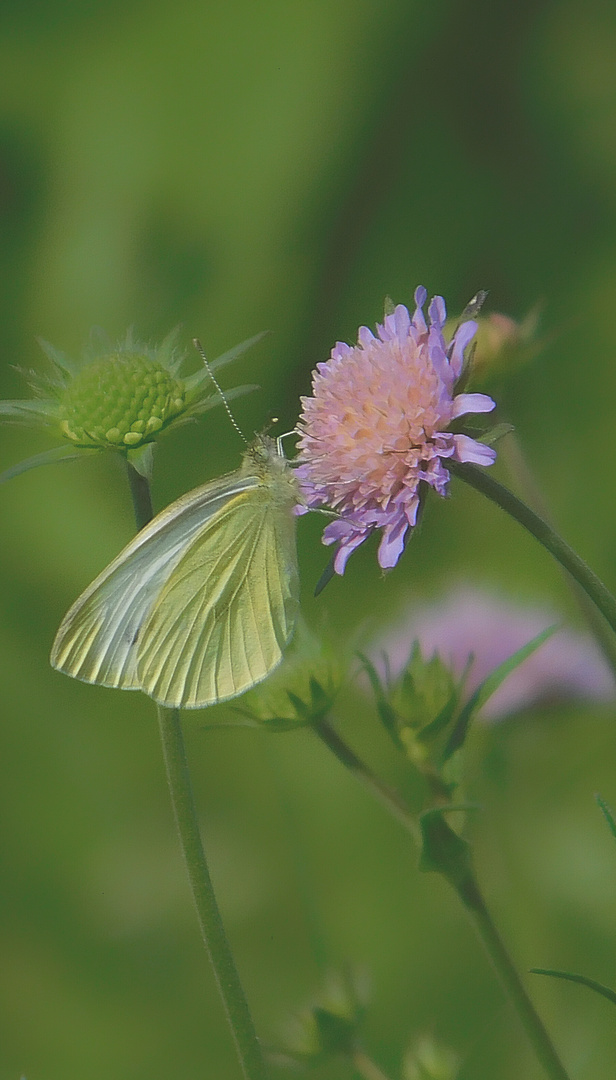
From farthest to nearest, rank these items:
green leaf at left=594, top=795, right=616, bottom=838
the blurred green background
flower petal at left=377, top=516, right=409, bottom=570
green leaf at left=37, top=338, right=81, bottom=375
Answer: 1. the blurred green background
2. green leaf at left=37, top=338, right=81, bottom=375
3. flower petal at left=377, top=516, right=409, bottom=570
4. green leaf at left=594, top=795, right=616, bottom=838

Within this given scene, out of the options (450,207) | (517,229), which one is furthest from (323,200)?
(517,229)

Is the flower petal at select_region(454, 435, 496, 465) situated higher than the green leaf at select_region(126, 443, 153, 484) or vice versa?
the green leaf at select_region(126, 443, 153, 484)

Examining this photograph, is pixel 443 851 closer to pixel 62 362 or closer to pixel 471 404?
pixel 471 404


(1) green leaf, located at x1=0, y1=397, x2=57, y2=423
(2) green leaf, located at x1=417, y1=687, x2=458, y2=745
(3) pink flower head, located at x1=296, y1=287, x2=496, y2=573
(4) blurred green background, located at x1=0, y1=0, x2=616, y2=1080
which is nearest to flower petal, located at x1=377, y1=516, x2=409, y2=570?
(3) pink flower head, located at x1=296, y1=287, x2=496, y2=573

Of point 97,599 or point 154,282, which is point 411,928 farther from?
point 154,282

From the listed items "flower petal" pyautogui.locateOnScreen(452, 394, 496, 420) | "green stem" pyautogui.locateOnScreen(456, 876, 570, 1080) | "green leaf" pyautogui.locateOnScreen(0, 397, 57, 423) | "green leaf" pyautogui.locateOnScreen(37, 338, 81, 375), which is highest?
"green leaf" pyautogui.locateOnScreen(37, 338, 81, 375)

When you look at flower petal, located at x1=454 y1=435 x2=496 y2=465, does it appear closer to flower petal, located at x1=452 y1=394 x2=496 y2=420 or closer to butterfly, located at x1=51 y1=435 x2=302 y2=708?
flower petal, located at x1=452 y1=394 x2=496 y2=420

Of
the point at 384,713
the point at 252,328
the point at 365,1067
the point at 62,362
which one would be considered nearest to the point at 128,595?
the point at 62,362
